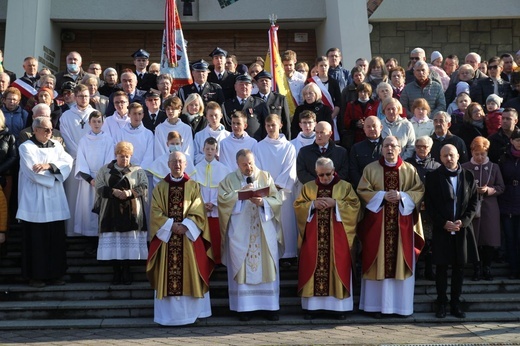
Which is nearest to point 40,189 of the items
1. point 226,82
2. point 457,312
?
point 226,82

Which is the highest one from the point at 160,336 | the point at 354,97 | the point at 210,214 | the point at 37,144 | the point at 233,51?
the point at 233,51

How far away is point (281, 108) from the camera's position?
1180cm

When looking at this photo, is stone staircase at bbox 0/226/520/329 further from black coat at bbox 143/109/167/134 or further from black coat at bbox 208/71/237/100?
black coat at bbox 208/71/237/100

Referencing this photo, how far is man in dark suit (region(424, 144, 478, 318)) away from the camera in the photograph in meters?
9.38

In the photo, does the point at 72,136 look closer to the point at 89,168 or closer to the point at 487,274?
the point at 89,168

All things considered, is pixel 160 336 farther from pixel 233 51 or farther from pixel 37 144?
pixel 233 51

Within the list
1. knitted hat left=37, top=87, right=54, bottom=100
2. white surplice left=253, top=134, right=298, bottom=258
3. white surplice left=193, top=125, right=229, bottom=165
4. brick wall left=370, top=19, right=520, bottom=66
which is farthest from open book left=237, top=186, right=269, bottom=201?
brick wall left=370, top=19, right=520, bottom=66

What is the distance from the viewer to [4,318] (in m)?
9.57

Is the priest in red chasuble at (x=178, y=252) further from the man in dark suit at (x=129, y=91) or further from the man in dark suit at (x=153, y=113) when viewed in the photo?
the man in dark suit at (x=129, y=91)

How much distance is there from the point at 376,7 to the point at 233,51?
10.4ft

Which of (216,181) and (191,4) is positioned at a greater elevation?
(191,4)

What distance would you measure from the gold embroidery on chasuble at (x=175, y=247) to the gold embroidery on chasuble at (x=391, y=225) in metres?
2.29

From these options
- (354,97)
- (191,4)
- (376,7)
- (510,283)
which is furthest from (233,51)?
(510,283)

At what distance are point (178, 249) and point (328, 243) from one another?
1.67 m
